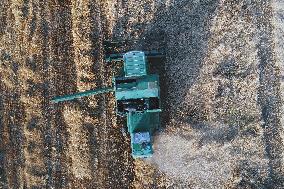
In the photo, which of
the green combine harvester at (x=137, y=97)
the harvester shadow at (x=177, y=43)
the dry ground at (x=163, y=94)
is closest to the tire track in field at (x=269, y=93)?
the dry ground at (x=163, y=94)

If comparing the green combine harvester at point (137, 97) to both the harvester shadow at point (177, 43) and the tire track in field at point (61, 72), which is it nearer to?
the harvester shadow at point (177, 43)

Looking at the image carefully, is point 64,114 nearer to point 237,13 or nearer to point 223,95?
point 223,95

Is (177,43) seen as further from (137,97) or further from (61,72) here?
(61,72)

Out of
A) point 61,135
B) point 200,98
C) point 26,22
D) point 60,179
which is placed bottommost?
point 60,179

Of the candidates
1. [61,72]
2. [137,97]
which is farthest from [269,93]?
[61,72]

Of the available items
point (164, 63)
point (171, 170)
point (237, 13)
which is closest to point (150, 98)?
point (164, 63)

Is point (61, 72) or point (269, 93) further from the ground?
point (61, 72)
